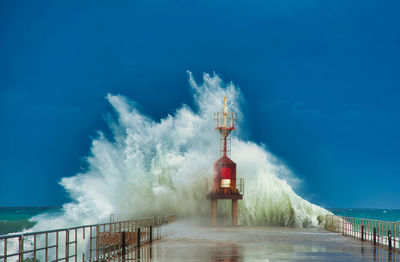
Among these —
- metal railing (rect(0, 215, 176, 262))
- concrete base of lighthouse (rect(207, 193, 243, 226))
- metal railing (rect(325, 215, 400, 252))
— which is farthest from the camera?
concrete base of lighthouse (rect(207, 193, 243, 226))

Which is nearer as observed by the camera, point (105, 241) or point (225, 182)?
point (105, 241)

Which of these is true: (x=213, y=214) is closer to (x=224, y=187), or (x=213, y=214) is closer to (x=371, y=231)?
Answer: (x=224, y=187)

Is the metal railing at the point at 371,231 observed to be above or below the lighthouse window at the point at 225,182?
below

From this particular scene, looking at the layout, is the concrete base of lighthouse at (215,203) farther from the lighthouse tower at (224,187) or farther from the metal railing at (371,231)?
the metal railing at (371,231)

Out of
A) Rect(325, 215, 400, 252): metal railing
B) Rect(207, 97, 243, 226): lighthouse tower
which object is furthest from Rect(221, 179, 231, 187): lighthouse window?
Rect(325, 215, 400, 252): metal railing

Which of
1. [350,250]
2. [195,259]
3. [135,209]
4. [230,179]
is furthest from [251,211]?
[195,259]

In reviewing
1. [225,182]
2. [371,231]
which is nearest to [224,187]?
[225,182]

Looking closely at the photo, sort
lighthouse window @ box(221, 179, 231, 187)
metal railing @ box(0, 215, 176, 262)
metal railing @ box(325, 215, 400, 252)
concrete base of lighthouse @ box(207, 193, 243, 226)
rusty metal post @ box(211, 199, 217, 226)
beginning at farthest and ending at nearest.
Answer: lighthouse window @ box(221, 179, 231, 187) < rusty metal post @ box(211, 199, 217, 226) < concrete base of lighthouse @ box(207, 193, 243, 226) < metal railing @ box(325, 215, 400, 252) < metal railing @ box(0, 215, 176, 262)

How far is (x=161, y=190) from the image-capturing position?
52.1 metres

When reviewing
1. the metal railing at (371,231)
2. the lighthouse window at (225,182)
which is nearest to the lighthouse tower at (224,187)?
the lighthouse window at (225,182)

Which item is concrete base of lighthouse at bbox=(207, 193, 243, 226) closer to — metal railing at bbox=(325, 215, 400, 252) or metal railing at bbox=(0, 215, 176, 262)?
metal railing at bbox=(0, 215, 176, 262)

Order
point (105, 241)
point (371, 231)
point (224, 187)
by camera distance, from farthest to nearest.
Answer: point (224, 187)
point (371, 231)
point (105, 241)

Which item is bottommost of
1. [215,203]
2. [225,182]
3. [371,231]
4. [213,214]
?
[213,214]

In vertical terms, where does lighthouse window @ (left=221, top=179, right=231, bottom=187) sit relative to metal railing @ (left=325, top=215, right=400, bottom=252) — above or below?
above
